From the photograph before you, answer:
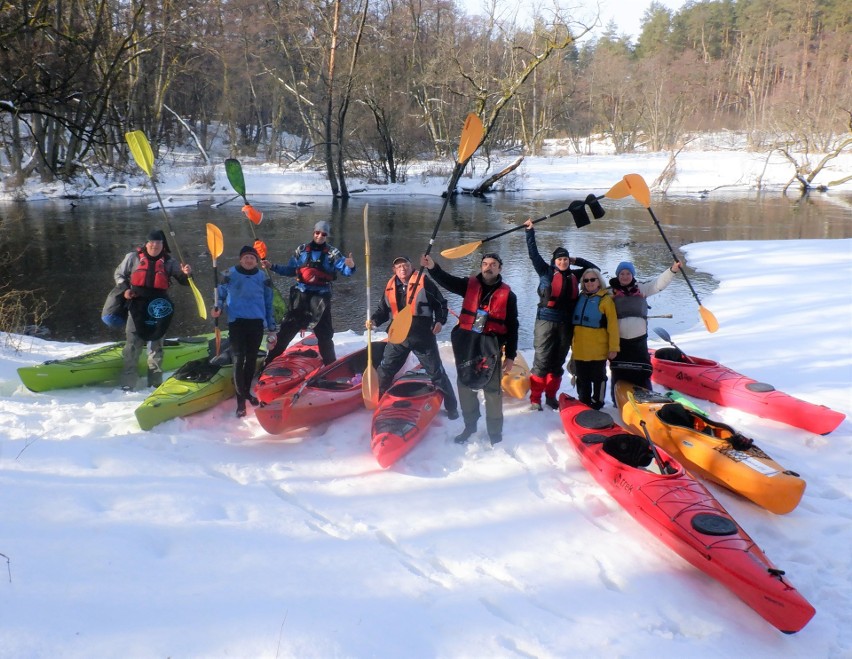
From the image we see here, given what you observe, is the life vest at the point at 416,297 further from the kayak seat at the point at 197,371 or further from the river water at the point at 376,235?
the river water at the point at 376,235

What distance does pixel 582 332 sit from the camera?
4.07 meters

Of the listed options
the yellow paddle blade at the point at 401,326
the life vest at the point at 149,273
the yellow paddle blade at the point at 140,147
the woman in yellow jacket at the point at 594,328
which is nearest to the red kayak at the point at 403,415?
the yellow paddle blade at the point at 401,326

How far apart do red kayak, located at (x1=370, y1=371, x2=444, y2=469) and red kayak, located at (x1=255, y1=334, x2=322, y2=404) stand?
2.65ft

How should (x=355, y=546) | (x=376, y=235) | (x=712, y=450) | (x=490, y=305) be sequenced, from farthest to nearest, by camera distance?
(x=376, y=235)
(x=490, y=305)
(x=712, y=450)
(x=355, y=546)

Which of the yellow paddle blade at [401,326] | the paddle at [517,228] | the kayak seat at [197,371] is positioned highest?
the paddle at [517,228]

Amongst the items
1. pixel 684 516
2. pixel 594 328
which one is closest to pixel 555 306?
pixel 594 328

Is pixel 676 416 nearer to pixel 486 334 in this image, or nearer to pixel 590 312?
pixel 590 312

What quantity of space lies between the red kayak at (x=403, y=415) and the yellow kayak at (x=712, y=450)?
4.59ft

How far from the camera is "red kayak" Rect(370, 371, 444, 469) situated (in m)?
3.53

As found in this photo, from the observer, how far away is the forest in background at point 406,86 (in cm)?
1970

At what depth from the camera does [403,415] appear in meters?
3.83

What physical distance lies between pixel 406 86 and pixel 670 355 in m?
Result: 22.9

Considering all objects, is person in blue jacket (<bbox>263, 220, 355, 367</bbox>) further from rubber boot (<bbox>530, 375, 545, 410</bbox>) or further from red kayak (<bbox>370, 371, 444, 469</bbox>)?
rubber boot (<bbox>530, 375, 545, 410</bbox>)

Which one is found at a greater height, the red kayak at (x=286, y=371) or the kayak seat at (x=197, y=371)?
the kayak seat at (x=197, y=371)
